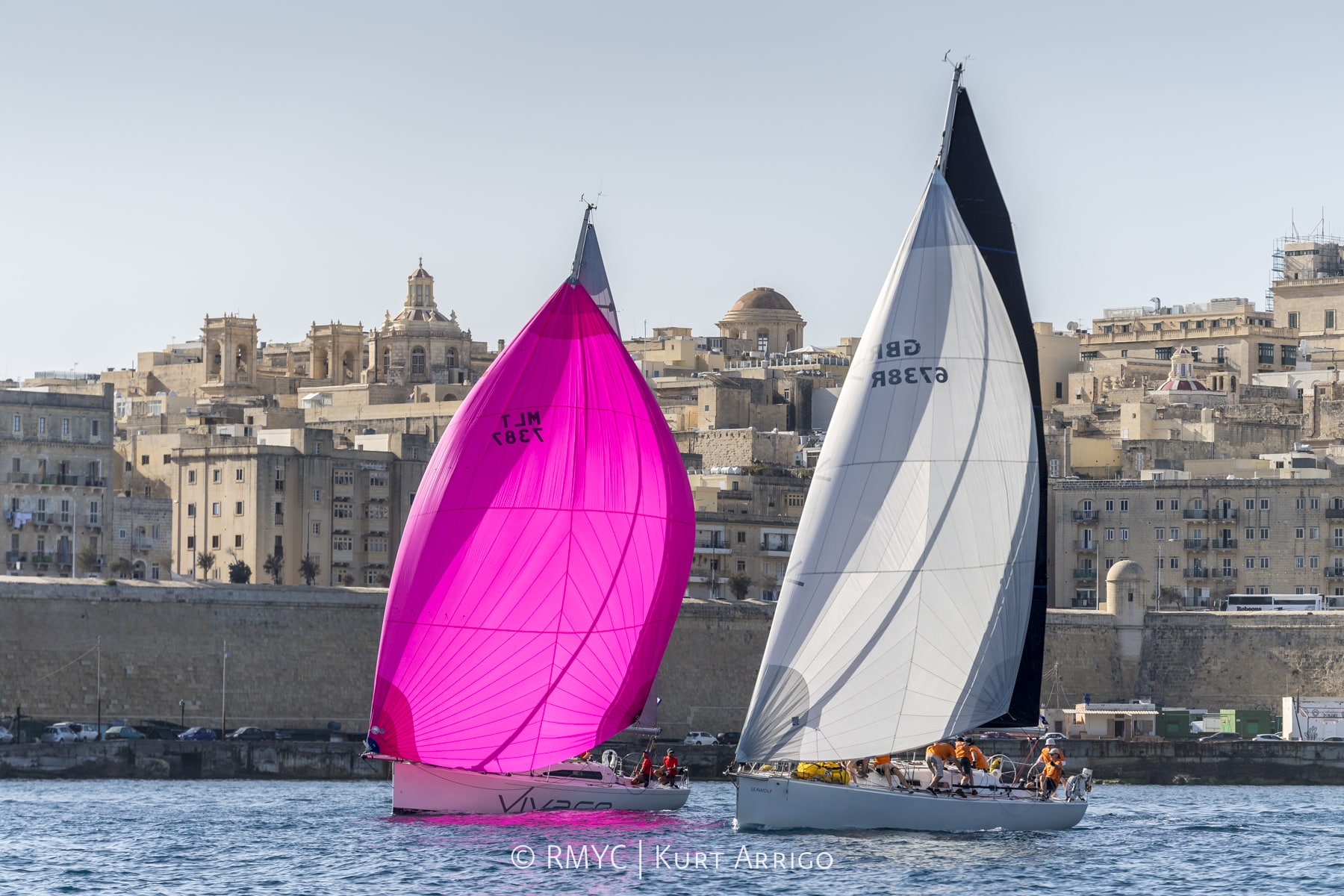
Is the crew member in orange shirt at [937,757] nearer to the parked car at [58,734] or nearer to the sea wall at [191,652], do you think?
the parked car at [58,734]

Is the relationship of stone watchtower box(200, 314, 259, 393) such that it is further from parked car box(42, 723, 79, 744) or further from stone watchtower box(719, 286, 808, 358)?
parked car box(42, 723, 79, 744)

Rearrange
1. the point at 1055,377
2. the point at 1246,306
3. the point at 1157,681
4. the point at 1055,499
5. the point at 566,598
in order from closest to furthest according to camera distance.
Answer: the point at 566,598 → the point at 1157,681 → the point at 1055,499 → the point at 1055,377 → the point at 1246,306

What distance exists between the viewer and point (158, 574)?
9025 centimetres

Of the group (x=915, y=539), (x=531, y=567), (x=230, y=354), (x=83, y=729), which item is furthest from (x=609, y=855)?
(x=230, y=354)

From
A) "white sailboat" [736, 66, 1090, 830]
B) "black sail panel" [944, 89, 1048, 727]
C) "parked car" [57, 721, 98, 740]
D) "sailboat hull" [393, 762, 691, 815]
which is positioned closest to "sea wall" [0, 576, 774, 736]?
"parked car" [57, 721, 98, 740]

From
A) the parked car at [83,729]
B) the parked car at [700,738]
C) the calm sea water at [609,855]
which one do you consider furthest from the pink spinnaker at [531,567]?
the parked car at [700,738]

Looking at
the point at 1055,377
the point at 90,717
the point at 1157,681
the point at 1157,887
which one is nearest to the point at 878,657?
the point at 1157,887

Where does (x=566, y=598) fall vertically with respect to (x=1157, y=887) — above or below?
above

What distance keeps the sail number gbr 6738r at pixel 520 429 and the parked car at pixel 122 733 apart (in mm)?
23846

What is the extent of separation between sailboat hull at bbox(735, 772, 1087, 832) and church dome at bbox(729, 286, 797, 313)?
105601 mm

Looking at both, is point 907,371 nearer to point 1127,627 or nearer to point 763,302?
point 1127,627

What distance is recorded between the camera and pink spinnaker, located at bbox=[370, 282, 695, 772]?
44.8 m

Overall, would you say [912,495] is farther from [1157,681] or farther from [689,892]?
[1157,681]

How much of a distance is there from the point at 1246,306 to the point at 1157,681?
50.9 metres
